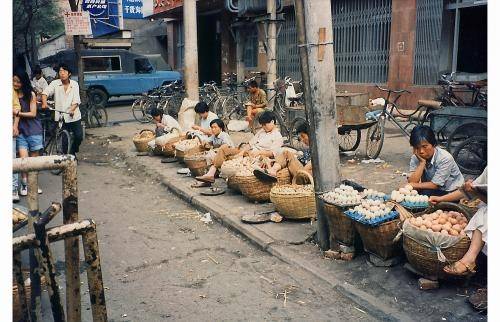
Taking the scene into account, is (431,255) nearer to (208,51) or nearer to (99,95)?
(99,95)

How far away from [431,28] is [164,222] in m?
9.49

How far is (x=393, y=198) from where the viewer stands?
487 cm

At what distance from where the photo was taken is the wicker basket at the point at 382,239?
432 cm

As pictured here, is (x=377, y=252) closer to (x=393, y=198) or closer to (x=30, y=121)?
(x=393, y=198)

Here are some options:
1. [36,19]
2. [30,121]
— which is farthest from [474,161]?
[36,19]

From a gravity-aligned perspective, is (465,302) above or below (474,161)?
below

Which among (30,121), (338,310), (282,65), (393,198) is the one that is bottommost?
(338,310)

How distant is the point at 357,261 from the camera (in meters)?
4.72

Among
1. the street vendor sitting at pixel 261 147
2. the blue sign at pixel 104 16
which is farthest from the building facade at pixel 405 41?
the blue sign at pixel 104 16

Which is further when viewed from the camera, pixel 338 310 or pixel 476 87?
pixel 476 87

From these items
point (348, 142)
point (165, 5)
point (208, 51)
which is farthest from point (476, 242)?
point (208, 51)

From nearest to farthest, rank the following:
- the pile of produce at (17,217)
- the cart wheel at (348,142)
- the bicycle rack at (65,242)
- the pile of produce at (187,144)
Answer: the bicycle rack at (65,242) → the pile of produce at (17,217) → the pile of produce at (187,144) → the cart wheel at (348,142)

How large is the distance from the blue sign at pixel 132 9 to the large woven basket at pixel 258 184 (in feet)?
77.2

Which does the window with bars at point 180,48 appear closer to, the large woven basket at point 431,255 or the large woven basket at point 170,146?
the large woven basket at point 170,146
